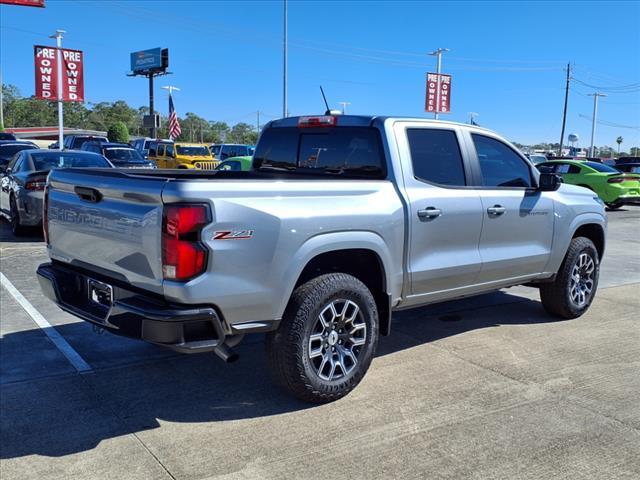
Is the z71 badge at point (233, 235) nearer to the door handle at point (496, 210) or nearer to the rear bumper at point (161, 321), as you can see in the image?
the rear bumper at point (161, 321)

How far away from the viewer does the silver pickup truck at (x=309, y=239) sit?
11.0 feet

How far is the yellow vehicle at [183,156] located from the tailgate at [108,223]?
21122 mm

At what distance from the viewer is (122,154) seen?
807 inches

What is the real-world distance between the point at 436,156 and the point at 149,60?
66.7 m

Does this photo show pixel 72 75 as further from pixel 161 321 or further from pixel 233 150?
pixel 161 321

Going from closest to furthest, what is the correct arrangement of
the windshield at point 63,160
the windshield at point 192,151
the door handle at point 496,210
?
the door handle at point 496,210, the windshield at point 63,160, the windshield at point 192,151

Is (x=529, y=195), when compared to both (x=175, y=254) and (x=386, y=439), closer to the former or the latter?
(x=386, y=439)

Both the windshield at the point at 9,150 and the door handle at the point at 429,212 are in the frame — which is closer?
the door handle at the point at 429,212

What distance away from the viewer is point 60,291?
414 centimetres

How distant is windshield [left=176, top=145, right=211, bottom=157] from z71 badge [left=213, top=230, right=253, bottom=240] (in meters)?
23.9

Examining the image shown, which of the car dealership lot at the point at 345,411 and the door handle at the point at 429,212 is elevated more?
the door handle at the point at 429,212

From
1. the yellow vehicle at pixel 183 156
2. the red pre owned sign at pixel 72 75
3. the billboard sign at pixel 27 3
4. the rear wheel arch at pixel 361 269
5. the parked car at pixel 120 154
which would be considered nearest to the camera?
the rear wheel arch at pixel 361 269

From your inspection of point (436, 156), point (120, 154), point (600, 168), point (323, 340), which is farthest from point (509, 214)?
point (120, 154)

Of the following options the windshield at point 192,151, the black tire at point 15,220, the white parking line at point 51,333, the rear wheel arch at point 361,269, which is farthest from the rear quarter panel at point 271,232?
the windshield at point 192,151
